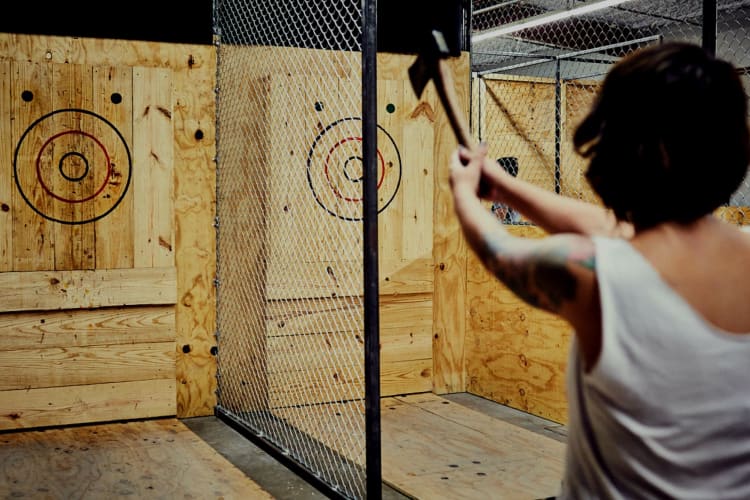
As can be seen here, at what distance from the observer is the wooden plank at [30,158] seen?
14.2ft

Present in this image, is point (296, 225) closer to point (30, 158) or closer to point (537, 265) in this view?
point (30, 158)

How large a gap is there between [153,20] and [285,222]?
1436 mm

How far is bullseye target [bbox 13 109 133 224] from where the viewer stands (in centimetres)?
435

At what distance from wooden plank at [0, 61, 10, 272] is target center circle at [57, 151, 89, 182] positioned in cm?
27

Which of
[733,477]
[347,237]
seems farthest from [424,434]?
[733,477]

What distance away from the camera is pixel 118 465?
149 inches

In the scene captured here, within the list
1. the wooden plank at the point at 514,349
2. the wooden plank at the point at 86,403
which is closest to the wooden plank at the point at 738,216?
the wooden plank at the point at 514,349

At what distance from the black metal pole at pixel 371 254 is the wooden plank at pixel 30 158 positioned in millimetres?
2251

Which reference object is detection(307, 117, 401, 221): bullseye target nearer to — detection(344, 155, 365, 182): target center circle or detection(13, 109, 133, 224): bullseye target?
detection(344, 155, 365, 182): target center circle

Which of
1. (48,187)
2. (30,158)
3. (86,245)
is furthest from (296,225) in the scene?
(30,158)

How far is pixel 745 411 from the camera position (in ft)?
3.12

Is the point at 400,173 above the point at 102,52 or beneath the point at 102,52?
beneath

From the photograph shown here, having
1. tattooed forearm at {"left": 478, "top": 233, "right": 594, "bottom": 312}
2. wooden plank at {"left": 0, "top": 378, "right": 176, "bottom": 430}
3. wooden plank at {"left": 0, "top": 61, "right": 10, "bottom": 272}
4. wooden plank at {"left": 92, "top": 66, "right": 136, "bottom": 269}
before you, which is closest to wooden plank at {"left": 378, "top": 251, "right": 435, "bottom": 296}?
wooden plank at {"left": 0, "top": 378, "right": 176, "bottom": 430}

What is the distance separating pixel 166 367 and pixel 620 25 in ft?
30.2
